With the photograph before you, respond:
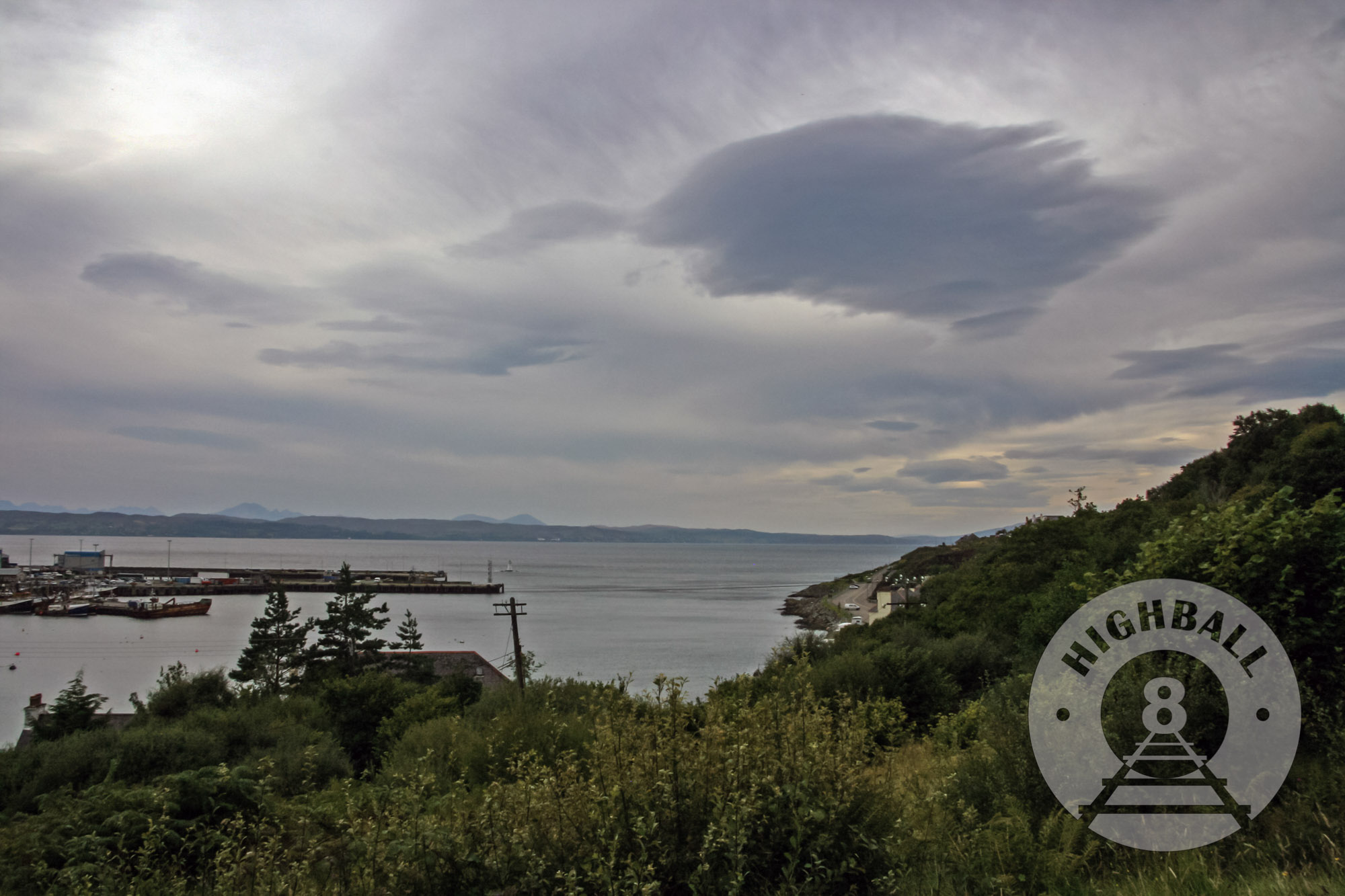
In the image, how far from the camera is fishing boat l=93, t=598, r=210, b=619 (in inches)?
4077

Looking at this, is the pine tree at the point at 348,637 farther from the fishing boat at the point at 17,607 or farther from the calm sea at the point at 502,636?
the fishing boat at the point at 17,607

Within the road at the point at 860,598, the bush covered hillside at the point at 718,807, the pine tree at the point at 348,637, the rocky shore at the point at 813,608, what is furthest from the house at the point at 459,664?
the rocky shore at the point at 813,608

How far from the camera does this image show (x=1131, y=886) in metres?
4.46

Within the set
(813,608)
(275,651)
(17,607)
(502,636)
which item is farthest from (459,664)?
(17,607)

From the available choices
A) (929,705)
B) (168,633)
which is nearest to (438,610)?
(168,633)

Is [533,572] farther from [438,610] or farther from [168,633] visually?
[168,633]

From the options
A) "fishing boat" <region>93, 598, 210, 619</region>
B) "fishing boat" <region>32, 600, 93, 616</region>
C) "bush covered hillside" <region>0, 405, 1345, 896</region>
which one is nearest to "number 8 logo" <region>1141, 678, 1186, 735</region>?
"bush covered hillside" <region>0, 405, 1345, 896</region>

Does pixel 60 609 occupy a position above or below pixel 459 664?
below

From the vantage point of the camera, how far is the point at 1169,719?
592cm

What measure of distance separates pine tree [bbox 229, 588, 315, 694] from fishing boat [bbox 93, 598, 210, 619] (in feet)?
227

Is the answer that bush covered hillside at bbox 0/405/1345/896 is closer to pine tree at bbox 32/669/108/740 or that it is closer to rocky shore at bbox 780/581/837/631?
pine tree at bbox 32/669/108/740

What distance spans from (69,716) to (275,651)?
29486mm

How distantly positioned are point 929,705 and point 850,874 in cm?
1243

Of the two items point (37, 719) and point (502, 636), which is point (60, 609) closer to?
point (502, 636)
